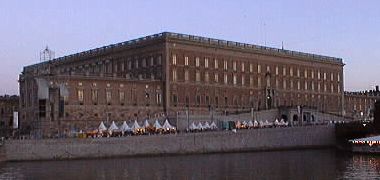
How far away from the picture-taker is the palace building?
11494 cm

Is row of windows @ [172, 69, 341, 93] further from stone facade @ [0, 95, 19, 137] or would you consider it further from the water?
stone facade @ [0, 95, 19, 137]

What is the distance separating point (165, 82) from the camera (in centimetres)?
12738

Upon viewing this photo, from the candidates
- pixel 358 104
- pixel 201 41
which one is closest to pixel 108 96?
pixel 201 41

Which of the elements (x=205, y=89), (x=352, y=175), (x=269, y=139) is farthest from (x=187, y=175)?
(x=205, y=89)

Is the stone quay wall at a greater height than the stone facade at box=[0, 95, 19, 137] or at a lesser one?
lesser

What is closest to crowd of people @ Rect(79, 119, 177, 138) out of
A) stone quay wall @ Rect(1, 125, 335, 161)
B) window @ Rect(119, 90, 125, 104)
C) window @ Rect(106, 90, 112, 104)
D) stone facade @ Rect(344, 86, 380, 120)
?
stone quay wall @ Rect(1, 125, 335, 161)

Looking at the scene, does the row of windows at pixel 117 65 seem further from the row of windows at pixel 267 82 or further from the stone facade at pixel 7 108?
the stone facade at pixel 7 108

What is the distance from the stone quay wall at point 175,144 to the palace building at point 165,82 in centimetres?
2205

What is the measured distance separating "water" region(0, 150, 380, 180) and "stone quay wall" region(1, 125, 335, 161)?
4087 mm

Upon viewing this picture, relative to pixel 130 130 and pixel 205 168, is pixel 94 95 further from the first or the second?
pixel 205 168

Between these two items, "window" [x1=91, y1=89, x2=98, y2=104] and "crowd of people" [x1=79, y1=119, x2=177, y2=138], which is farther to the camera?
"window" [x1=91, y1=89, x2=98, y2=104]

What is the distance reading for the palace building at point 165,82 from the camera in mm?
114938

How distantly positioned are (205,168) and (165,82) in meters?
58.3

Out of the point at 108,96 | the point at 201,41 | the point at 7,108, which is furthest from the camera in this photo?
the point at 7,108
